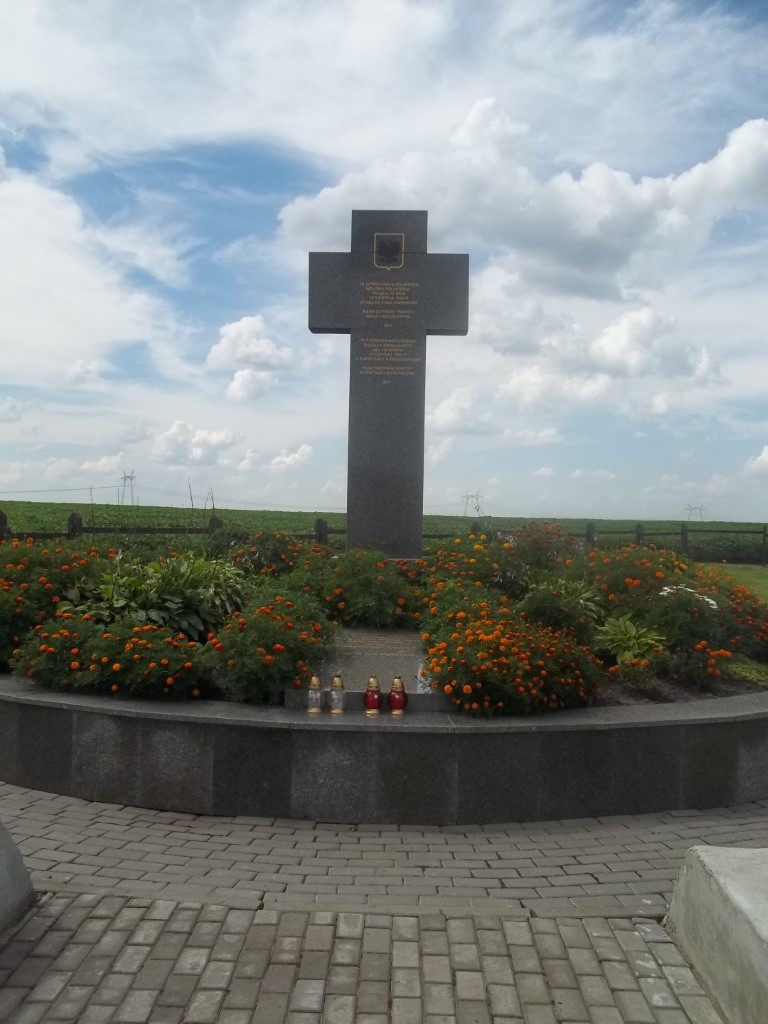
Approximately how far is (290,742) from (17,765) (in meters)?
1.79

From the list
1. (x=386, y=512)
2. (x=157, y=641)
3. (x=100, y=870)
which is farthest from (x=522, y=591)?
(x=100, y=870)

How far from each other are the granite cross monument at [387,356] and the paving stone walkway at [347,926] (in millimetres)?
5887

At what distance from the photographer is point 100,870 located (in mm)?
4207

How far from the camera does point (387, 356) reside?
34.7ft

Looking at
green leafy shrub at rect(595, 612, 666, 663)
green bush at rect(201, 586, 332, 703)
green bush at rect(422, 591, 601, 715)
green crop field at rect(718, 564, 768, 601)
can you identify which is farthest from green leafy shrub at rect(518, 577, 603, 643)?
green crop field at rect(718, 564, 768, 601)

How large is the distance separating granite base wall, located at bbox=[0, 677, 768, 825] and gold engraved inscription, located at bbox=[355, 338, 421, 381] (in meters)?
5.84

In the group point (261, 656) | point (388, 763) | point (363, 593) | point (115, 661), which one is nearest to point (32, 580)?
point (115, 661)

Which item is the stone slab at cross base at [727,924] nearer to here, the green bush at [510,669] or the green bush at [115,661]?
the green bush at [510,669]

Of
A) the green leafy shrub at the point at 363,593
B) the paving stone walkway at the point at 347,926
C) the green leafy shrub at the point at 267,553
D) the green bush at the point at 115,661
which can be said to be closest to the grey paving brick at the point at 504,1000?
the paving stone walkway at the point at 347,926

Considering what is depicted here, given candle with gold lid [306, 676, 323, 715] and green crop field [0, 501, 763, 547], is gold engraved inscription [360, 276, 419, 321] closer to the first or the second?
candle with gold lid [306, 676, 323, 715]

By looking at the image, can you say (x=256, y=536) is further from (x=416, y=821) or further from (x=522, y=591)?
(x=416, y=821)

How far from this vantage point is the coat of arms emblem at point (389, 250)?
35.2ft

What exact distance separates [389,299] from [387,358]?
2.32ft

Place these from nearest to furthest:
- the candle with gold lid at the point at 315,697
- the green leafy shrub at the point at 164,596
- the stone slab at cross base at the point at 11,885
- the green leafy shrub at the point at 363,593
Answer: the stone slab at cross base at the point at 11,885
the candle with gold lid at the point at 315,697
the green leafy shrub at the point at 164,596
the green leafy shrub at the point at 363,593
